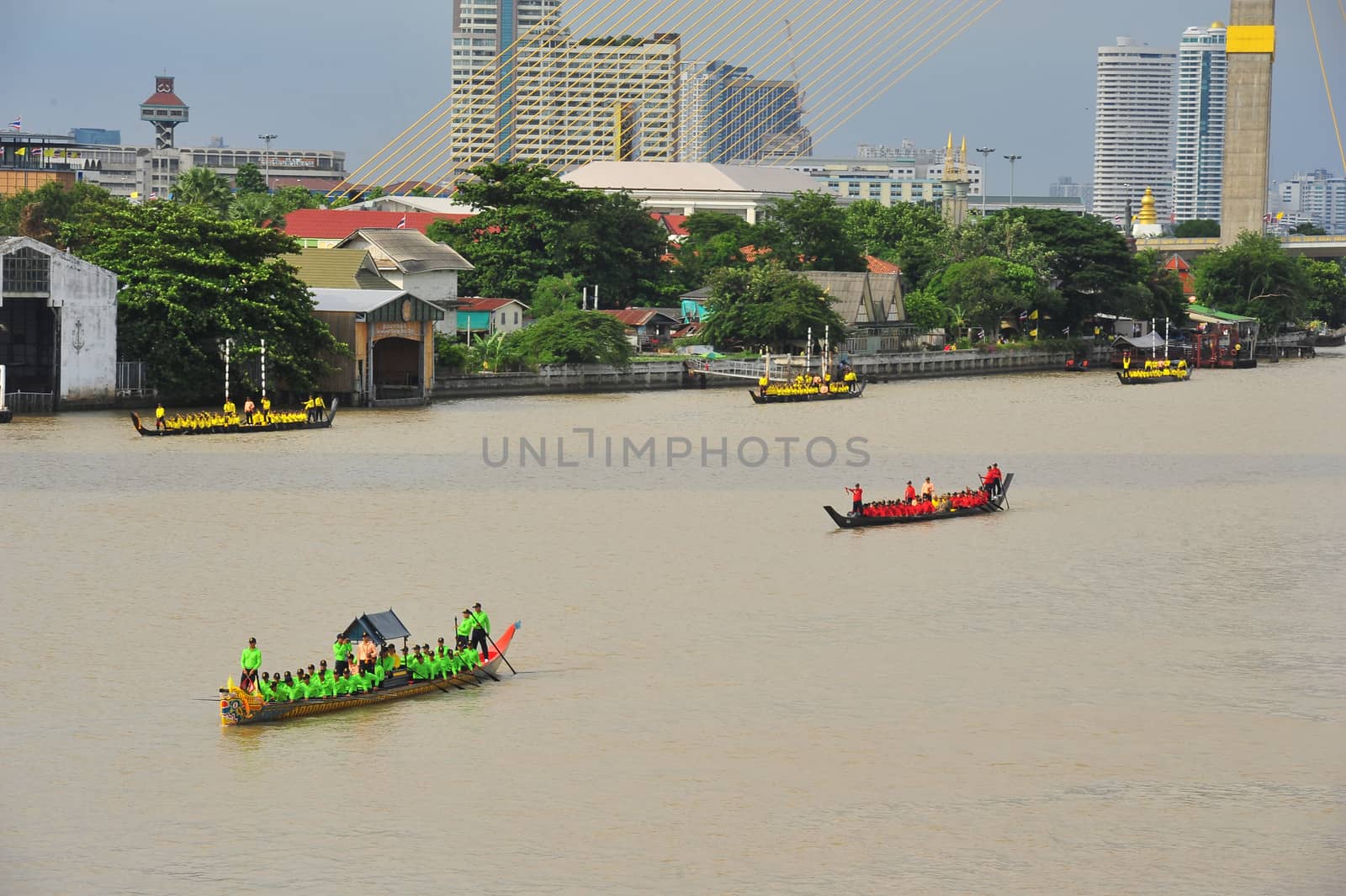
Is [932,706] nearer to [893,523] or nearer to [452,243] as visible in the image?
[893,523]

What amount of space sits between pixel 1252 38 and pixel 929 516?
3944 inches

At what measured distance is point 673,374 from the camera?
2709 inches

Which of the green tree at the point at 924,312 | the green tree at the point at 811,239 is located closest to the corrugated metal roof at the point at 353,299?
the green tree at the point at 811,239

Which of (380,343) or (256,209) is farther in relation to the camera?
(256,209)

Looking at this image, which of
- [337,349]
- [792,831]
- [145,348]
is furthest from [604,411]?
[792,831]

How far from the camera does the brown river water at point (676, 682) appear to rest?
18.2 m

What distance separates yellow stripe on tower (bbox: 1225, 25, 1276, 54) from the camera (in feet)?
413

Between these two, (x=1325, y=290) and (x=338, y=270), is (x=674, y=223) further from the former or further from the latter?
(x=338, y=270)

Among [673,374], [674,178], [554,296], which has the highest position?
[674,178]

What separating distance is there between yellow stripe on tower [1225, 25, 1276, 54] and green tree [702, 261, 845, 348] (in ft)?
211

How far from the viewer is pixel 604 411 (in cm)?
5828

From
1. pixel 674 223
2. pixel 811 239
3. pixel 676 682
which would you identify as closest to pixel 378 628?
pixel 676 682

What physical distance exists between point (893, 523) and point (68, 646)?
55.5ft

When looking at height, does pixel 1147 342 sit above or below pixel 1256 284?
below
